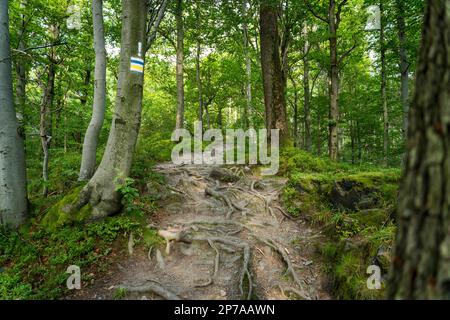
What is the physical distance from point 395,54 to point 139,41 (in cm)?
1295

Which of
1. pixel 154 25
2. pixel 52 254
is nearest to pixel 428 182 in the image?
pixel 52 254

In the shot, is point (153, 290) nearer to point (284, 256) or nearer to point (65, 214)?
point (284, 256)

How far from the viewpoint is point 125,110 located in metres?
5.14

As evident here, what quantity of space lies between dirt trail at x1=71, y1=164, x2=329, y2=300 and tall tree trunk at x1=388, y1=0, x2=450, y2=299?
2.77 metres

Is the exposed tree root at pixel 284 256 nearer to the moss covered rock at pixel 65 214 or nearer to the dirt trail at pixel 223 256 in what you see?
the dirt trail at pixel 223 256

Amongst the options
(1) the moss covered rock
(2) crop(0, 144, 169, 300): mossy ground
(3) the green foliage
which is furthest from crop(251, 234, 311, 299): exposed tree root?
(1) the moss covered rock

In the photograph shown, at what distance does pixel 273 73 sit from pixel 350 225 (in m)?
7.21

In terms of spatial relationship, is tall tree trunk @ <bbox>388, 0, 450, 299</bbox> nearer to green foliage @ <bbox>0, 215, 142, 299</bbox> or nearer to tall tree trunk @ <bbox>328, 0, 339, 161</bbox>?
green foliage @ <bbox>0, 215, 142, 299</bbox>

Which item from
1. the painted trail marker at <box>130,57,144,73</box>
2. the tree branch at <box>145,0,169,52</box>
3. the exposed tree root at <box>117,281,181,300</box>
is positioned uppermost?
the tree branch at <box>145,0,169,52</box>

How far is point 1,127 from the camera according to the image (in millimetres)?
4742

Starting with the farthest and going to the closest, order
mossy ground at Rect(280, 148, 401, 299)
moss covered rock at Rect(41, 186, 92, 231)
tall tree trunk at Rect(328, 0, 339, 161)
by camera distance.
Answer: tall tree trunk at Rect(328, 0, 339, 161), moss covered rock at Rect(41, 186, 92, 231), mossy ground at Rect(280, 148, 401, 299)

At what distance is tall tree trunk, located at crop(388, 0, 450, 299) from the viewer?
1.20m

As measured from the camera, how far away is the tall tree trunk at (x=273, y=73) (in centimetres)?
1000
